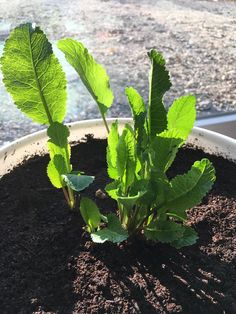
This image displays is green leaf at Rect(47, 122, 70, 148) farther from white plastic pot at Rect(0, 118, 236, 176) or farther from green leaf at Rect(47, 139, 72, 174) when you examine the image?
white plastic pot at Rect(0, 118, 236, 176)

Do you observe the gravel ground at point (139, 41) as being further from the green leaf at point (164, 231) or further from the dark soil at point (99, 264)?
the green leaf at point (164, 231)

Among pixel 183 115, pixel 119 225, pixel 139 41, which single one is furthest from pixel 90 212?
pixel 139 41

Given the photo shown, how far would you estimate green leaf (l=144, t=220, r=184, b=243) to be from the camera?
19.3 inches

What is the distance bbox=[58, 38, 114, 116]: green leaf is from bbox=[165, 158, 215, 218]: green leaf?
12 cm

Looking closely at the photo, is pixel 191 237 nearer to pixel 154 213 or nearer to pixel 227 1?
pixel 154 213

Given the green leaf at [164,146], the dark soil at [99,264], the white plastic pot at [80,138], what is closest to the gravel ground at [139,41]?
the white plastic pot at [80,138]

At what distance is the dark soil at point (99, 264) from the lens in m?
0.48

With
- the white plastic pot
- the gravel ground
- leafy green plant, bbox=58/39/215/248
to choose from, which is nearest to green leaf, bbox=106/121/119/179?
leafy green plant, bbox=58/39/215/248

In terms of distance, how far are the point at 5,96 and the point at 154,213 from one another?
426mm

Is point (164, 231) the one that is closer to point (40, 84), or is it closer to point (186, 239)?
point (186, 239)

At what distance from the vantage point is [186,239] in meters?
0.51

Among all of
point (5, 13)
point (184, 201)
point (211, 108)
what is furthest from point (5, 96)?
point (184, 201)

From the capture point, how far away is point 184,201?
1.62 feet

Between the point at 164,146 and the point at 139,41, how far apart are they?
1.74ft
